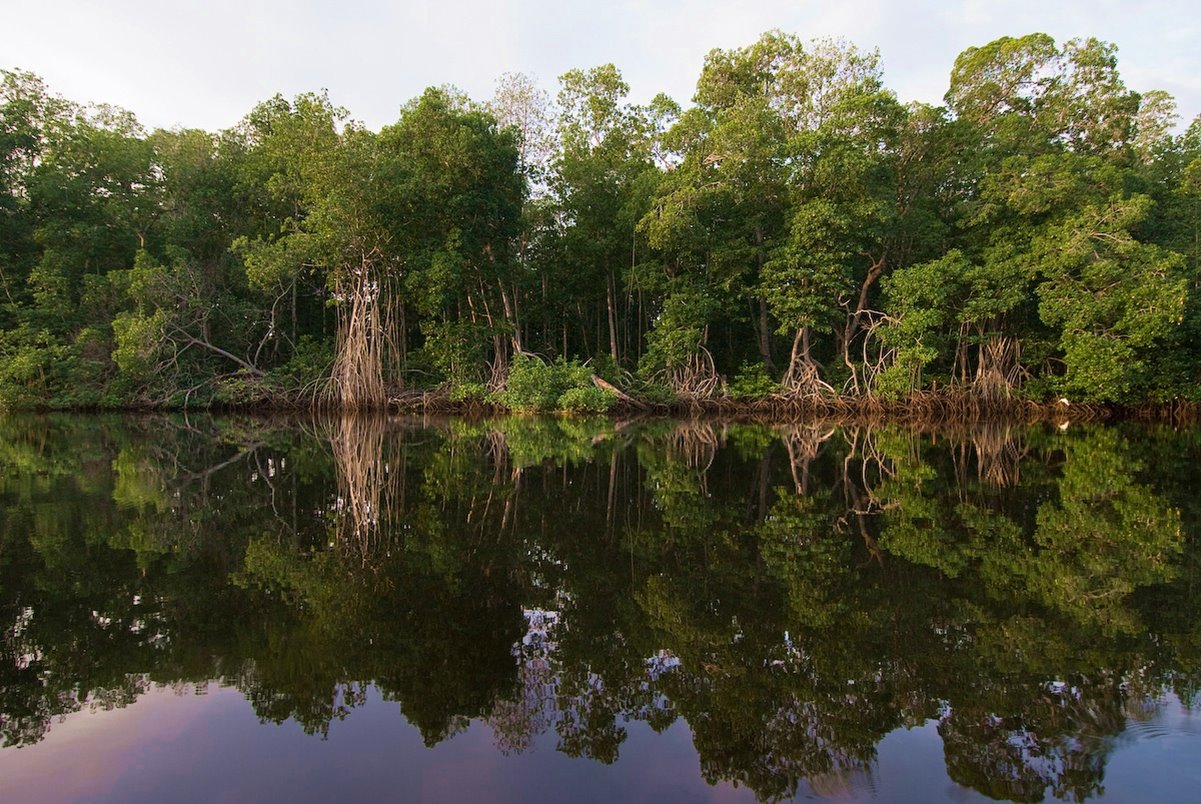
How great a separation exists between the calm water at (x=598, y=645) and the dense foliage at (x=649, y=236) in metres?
12.1

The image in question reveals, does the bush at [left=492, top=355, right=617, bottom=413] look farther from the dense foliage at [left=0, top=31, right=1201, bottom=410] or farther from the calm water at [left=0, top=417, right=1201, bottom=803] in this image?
the calm water at [left=0, top=417, right=1201, bottom=803]

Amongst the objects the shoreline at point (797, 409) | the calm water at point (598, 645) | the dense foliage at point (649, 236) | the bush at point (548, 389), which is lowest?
the calm water at point (598, 645)

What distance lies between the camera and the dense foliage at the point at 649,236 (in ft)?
56.2

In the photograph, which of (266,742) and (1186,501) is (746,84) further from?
(266,742)

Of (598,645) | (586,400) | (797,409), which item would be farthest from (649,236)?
(598,645)

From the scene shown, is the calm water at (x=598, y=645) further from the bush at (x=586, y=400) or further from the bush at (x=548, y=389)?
the bush at (x=548, y=389)

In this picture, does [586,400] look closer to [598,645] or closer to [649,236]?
[649,236]

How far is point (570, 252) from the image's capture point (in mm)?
22547

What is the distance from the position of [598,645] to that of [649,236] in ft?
54.0

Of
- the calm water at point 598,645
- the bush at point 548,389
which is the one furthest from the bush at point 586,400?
the calm water at point 598,645

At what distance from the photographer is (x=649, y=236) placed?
18672mm

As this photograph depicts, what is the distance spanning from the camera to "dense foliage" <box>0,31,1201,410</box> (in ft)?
56.2

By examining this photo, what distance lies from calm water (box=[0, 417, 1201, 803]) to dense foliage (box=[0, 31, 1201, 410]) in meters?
12.1

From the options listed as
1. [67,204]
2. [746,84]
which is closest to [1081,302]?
[746,84]
